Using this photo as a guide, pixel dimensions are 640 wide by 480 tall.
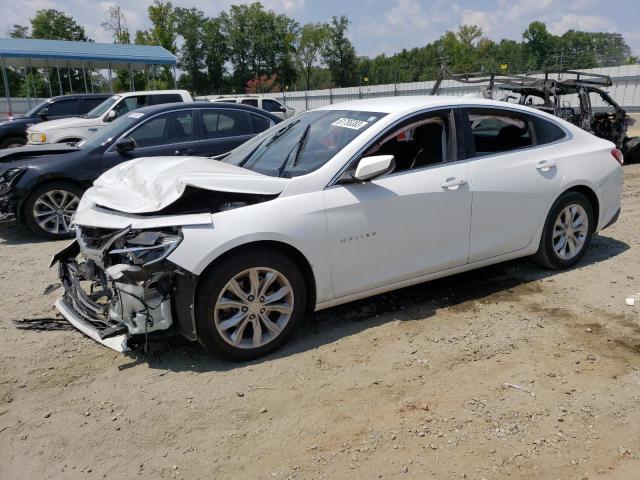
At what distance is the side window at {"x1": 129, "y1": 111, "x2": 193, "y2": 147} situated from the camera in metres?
7.73

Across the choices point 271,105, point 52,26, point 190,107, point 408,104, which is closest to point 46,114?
point 271,105

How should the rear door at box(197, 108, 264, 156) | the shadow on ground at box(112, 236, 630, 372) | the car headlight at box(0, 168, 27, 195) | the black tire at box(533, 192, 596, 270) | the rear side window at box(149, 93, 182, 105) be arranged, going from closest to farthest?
1. the shadow on ground at box(112, 236, 630, 372)
2. the black tire at box(533, 192, 596, 270)
3. the car headlight at box(0, 168, 27, 195)
4. the rear door at box(197, 108, 264, 156)
5. the rear side window at box(149, 93, 182, 105)

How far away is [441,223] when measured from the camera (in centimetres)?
425

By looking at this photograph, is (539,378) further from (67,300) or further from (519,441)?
(67,300)

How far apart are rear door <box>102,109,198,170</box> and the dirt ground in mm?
3302

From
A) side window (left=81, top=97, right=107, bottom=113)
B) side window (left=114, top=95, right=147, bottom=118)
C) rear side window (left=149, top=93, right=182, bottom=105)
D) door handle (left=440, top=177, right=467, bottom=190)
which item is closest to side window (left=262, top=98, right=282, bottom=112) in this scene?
side window (left=81, top=97, right=107, bottom=113)

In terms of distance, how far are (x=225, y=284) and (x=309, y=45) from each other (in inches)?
3488

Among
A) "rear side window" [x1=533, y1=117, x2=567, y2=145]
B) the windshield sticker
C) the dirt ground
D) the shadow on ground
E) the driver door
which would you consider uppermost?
the windshield sticker

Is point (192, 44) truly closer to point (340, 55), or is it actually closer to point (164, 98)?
point (340, 55)

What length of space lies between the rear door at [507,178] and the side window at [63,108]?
513 inches

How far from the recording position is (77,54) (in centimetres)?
2748

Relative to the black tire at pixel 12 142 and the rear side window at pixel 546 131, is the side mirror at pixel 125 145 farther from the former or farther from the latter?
the black tire at pixel 12 142

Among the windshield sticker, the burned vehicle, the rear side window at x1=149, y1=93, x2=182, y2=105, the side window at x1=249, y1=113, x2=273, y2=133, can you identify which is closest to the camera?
the windshield sticker

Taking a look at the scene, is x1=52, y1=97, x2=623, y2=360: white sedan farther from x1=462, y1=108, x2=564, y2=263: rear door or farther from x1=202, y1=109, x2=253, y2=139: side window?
x1=202, y1=109, x2=253, y2=139: side window
